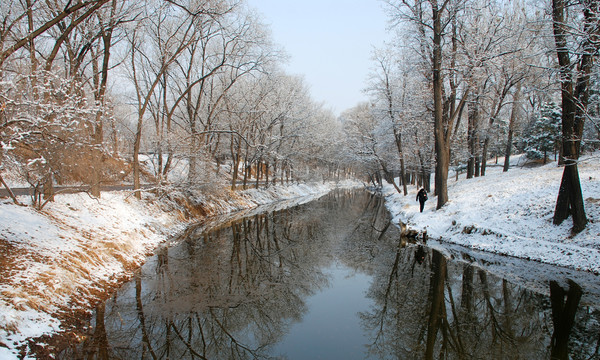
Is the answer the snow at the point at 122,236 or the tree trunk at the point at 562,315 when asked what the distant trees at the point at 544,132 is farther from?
the tree trunk at the point at 562,315

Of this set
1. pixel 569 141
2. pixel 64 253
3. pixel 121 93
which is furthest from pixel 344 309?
pixel 121 93

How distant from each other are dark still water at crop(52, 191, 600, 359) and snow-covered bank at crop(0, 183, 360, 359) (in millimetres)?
684

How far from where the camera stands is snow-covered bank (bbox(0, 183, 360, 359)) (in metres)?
5.73

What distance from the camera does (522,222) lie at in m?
12.3

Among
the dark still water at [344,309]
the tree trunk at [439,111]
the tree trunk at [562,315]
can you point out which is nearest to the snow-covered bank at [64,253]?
the dark still water at [344,309]

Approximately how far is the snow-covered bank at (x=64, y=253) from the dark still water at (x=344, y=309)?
68 centimetres

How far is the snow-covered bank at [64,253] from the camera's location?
18.8 feet

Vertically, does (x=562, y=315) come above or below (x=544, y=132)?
below

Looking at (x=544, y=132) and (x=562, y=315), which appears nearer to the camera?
(x=562, y=315)

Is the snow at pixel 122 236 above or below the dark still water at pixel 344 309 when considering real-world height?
above

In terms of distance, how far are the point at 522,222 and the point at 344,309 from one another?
8.65 metres

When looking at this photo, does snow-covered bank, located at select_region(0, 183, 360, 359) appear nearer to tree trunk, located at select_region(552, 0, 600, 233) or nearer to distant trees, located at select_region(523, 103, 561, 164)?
tree trunk, located at select_region(552, 0, 600, 233)

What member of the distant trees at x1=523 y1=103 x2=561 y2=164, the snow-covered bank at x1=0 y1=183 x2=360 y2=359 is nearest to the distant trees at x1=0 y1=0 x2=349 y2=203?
the snow-covered bank at x1=0 y1=183 x2=360 y2=359

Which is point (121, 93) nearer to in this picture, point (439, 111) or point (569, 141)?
point (439, 111)
